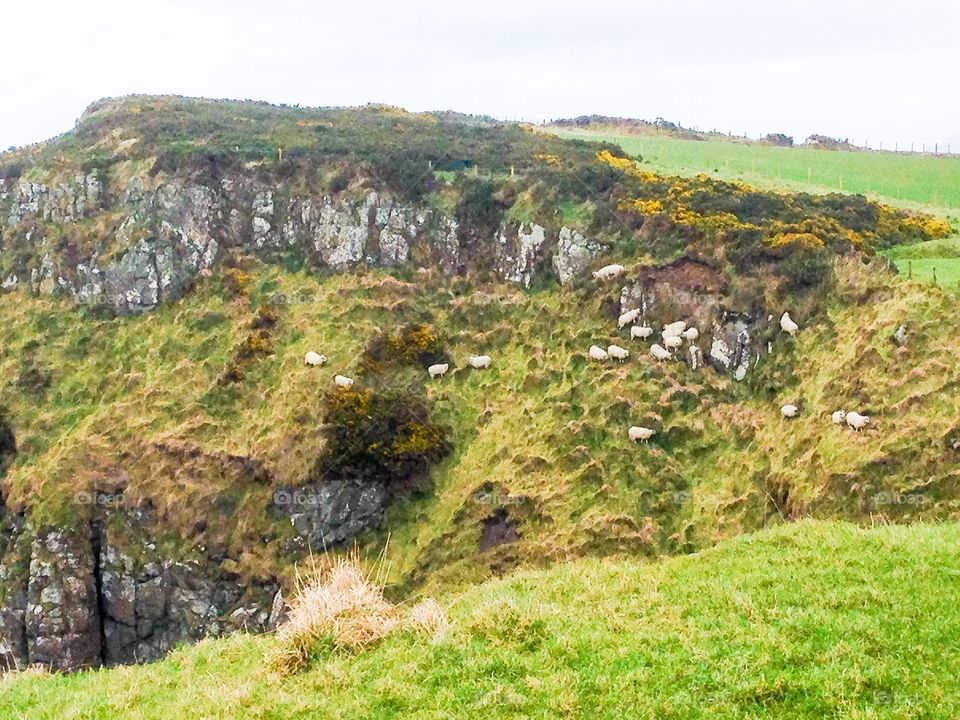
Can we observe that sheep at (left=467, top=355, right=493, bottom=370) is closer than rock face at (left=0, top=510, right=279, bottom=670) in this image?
No

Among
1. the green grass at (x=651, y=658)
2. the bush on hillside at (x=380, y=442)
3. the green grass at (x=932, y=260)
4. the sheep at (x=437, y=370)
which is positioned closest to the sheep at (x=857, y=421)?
the green grass at (x=932, y=260)

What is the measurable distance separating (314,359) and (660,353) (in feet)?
50.4

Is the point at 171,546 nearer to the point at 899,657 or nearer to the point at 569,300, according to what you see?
the point at 569,300

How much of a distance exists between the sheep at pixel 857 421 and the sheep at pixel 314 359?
2194 cm

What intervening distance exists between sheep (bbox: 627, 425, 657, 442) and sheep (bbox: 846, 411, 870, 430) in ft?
22.6

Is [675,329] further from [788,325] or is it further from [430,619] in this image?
[430,619]

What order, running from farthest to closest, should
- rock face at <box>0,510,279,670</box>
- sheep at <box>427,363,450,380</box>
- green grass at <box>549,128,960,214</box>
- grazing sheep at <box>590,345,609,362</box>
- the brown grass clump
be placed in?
green grass at <box>549,128,960,214</box> < sheep at <box>427,363,450,380</box> < grazing sheep at <box>590,345,609,362</box> < rock face at <box>0,510,279,670</box> < the brown grass clump

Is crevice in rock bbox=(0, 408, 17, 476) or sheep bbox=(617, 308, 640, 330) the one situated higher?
sheep bbox=(617, 308, 640, 330)

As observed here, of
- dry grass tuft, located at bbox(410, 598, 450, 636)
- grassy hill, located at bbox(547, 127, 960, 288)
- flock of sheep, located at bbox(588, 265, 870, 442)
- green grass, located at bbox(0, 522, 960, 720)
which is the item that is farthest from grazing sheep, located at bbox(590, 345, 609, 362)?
dry grass tuft, located at bbox(410, 598, 450, 636)

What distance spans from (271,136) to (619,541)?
129ft

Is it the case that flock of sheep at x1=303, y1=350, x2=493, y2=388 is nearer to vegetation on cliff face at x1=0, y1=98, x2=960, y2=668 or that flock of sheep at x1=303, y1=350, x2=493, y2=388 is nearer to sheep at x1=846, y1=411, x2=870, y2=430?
vegetation on cliff face at x1=0, y1=98, x2=960, y2=668

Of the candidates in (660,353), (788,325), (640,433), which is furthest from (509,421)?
(788,325)

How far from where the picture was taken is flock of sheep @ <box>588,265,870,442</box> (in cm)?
2869

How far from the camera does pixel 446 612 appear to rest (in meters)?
11.7
